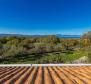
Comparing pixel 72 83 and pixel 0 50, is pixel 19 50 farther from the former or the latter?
pixel 72 83

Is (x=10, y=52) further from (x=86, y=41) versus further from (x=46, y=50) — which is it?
(x=86, y=41)

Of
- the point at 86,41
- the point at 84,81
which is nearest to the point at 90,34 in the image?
the point at 86,41

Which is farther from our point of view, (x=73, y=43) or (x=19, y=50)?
(x=73, y=43)

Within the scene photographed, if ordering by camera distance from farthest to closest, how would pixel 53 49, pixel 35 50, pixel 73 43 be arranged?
pixel 73 43
pixel 53 49
pixel 35 50

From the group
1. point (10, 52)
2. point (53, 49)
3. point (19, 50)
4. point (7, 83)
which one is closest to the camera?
point (7, 83)

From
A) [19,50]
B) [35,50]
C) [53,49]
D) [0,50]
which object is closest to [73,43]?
A: [53,49]

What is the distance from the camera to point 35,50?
4234cm

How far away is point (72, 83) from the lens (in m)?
4.21

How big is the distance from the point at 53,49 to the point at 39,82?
137ft

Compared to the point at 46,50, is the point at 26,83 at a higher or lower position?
higher

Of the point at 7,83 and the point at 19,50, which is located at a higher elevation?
the point at 7,83

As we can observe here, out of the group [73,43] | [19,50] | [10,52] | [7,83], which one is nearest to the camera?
[7,83]

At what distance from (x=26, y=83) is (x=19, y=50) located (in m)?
35.4

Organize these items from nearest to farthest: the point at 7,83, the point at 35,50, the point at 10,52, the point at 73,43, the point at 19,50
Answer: the point at 7,83 → the point at 10,52 → the point at 19,50 → the point at 35,50 → the point at 73,43
